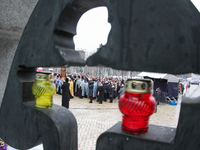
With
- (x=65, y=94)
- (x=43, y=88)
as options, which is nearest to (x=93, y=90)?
(x=65, y=94)

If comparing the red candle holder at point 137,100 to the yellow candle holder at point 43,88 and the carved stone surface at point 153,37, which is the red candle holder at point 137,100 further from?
the yellow candle holder at point 43,88

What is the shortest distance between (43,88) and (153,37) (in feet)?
3.42

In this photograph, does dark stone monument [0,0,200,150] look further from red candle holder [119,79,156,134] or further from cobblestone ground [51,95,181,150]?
cobblestone ground [51,95,181,150]

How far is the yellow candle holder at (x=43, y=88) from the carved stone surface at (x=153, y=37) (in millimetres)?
643

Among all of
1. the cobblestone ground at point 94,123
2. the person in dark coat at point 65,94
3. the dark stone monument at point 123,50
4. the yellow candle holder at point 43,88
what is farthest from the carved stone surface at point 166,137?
the person in dark coat at point 65,94

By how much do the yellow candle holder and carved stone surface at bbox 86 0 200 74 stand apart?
25.3 inches

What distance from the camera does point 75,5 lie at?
1388mm

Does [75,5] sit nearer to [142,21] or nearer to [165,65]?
[142,21]

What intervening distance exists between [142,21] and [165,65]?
0.31 metres

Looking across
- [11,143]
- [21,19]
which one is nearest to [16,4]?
[21,19]

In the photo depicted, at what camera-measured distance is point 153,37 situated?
1082 mm

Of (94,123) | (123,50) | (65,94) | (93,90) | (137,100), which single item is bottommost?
(94,123)

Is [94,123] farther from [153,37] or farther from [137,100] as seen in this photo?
[153,37]

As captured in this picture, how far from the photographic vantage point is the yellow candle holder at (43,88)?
160 centimetres
